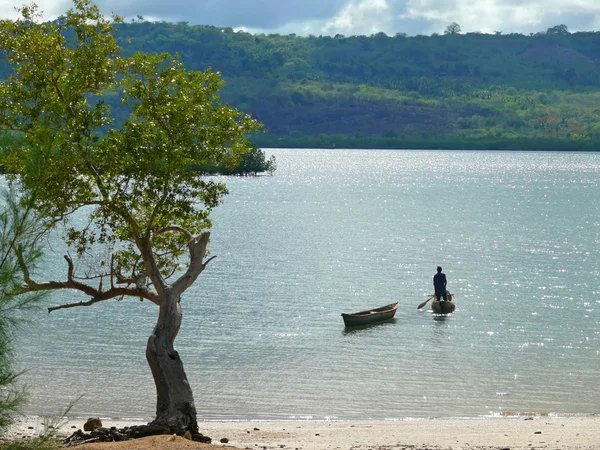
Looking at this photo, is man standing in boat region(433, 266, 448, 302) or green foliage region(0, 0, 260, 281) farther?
man standing in boat region(433, 266, 448, 302)

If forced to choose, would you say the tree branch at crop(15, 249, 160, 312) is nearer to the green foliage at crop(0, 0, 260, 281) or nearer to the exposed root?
the green foliage at crop(0, 0, 260, 281)

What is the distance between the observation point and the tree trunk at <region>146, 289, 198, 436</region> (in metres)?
20.1

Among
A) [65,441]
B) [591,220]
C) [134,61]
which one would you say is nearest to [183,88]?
[134,61]

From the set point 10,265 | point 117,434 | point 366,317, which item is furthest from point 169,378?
point 366,317

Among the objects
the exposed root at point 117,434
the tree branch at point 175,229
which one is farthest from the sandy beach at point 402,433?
the tree branch at point 175,229

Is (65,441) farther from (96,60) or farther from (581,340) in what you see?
(581,340)

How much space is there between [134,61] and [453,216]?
8838cm

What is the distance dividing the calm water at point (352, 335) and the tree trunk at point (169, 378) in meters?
6.59

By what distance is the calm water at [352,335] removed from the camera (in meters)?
28.8

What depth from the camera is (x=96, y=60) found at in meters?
20.3

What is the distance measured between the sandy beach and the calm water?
6.54 feet

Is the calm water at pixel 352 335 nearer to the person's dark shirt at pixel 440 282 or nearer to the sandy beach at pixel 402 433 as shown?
the person's dark shirt at pixel 440 282

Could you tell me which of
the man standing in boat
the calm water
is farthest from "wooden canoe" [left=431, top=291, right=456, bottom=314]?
the calm water

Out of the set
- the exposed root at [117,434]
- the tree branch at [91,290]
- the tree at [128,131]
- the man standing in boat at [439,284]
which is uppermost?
the tree at [128,131]
